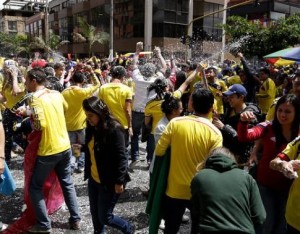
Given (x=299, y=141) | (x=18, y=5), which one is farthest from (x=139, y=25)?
(x=18, y=5)

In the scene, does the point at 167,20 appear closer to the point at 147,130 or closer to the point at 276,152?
the point at 147,130

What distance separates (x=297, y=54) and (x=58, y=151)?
638 centimetres

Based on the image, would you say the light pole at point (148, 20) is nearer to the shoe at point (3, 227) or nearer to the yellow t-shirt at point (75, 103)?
the yellow t-shirt at point (75, 103)

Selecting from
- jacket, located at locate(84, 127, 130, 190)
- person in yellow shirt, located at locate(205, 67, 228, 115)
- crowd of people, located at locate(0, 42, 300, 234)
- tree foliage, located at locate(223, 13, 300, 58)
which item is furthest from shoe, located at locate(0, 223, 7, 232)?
tree foliage, located at locate(223, 13, 300, 58)

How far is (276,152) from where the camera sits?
3.19 meters

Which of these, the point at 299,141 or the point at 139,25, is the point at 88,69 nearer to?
the point at 299,141

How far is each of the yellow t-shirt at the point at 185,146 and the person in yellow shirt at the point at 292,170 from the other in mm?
529

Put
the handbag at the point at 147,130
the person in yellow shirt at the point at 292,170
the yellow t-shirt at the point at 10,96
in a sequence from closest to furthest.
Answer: the person in yellow shirt at the point at 292,170
the handbag at the point at 147,130
the yellow t-shirt at the point at 10,96

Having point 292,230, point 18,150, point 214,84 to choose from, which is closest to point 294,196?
point 292,230

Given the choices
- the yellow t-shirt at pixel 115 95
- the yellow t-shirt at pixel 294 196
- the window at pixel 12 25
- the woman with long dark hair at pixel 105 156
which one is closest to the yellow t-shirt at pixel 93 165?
the woman with long dark hair at pixel 105 156

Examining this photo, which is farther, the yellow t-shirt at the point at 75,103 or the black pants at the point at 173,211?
the yellow t-shirt at the point at 75,103

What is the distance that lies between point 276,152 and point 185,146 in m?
0.79

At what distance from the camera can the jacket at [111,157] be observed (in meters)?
3.36

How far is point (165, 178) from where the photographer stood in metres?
3.26
